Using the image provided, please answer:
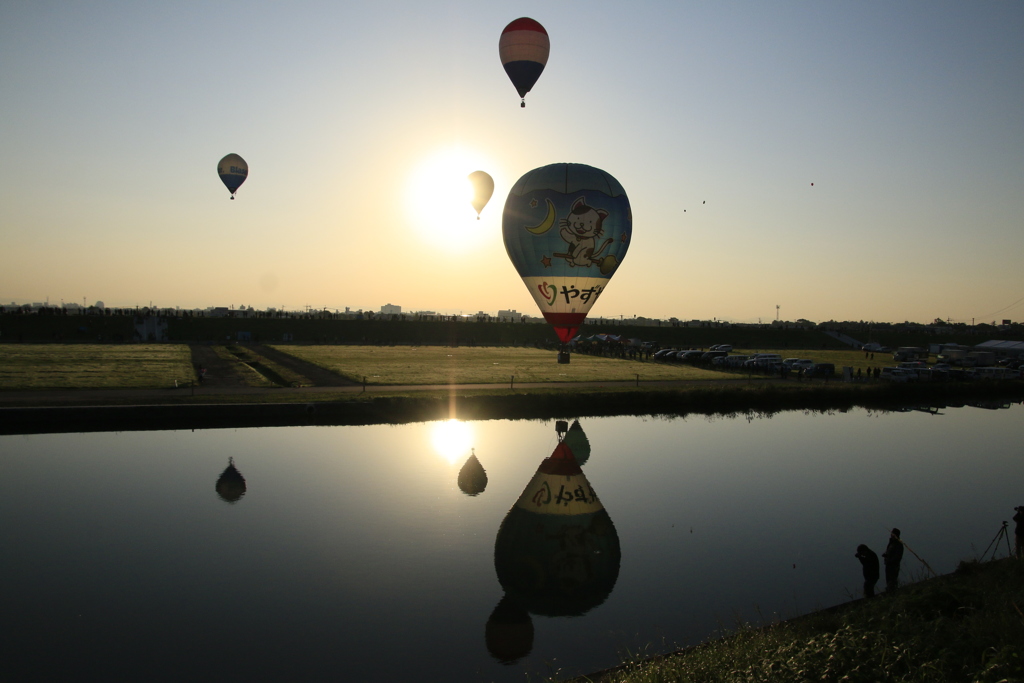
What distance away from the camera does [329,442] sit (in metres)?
32.2

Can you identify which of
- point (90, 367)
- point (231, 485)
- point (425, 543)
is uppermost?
Answer: point (90, 367)

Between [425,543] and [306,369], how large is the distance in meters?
36.0

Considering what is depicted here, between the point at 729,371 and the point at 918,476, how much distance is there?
31.0 m

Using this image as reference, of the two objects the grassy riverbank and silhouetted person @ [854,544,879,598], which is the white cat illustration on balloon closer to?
silhouetted person @ [854,544,879,598]

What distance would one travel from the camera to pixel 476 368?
5719 cm

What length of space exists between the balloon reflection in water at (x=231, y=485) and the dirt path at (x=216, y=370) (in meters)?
17.3

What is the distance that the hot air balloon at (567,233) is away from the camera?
103 ft

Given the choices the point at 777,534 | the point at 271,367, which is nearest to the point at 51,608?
the point at 777,534

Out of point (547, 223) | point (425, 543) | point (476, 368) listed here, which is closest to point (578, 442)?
point (547, 223)

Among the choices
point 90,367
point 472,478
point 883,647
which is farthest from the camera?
point 90,367

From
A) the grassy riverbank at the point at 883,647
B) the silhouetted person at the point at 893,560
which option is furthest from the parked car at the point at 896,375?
the grassy riverbank at the point at 883,647

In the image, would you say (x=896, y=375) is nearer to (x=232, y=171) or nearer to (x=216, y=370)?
(x=216, y=370)

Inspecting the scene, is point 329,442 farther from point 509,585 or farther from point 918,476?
point 918,476

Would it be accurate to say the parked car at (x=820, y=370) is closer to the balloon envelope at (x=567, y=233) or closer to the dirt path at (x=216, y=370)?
the balloon envelope at (x=567, y=233)
